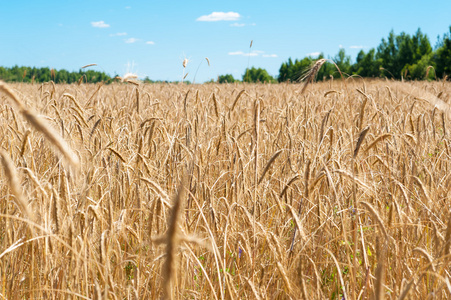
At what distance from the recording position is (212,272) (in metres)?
1.72

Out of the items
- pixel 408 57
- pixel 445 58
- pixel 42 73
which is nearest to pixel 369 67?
pixel 408 57

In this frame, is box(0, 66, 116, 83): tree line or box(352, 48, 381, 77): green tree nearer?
box(0, 66, 116, 83): tree line

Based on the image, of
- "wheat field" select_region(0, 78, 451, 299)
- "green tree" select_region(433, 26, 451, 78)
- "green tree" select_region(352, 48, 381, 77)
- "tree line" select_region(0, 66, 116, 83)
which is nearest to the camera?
"wheat field" select_region(0, 78, 451, 299)

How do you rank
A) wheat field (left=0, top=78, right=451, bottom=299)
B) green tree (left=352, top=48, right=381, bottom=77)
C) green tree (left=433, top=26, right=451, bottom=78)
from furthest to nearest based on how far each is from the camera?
green tree (left=352, top=48, right=381, bottom=77) < green tree (left=433, top=26, right=451, bottom=78) < wheat field (left=0, top=78, right=451, bottom=299)

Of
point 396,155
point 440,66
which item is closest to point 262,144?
point 396,155

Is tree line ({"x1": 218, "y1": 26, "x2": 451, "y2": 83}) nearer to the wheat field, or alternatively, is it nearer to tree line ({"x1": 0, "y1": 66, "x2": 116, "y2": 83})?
tree line ({"x1": 0, "y1": 66, "x2": 116, "y2": 83})

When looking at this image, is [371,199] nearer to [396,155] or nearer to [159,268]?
[396,155]

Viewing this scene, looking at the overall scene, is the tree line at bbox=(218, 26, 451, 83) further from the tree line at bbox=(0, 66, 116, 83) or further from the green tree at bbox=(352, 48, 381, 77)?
the tree line at bbox=(0, 66, 116, 83)

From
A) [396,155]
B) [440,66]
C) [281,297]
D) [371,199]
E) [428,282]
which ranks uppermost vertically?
[440,66]

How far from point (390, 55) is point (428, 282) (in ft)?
173

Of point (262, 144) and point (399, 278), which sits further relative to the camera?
point (262, 144)

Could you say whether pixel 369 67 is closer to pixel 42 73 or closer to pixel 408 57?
pixel 408 57

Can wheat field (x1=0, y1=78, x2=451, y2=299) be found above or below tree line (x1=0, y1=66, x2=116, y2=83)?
below

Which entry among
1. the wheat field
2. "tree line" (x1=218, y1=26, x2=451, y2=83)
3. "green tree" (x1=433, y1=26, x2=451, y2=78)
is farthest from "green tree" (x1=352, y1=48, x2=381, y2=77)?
the wheat field
